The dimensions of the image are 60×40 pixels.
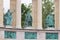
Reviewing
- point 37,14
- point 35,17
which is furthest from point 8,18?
point 37,14

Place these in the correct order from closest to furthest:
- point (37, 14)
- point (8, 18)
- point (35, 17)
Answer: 1. point (8, 18)
2. point (37, 14)
3. point (35, 17)

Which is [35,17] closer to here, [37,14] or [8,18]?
[37,14]

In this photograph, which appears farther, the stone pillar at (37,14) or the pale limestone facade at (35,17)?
the stone pillar at (37,14)

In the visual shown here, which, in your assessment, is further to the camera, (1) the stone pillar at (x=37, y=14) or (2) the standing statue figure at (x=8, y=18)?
(1) the stone pillar at (x=37, y=14)

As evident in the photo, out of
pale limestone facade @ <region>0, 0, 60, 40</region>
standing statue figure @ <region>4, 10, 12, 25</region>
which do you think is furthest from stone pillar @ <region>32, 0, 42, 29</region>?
standing statue figure @ <region>4, 10, 12, 25</region>

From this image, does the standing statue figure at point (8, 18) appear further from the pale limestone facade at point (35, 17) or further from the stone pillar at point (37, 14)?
the stone pillar at point (37, 14)

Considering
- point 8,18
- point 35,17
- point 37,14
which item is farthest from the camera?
point 35,17

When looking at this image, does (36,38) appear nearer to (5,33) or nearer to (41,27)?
(41,27)

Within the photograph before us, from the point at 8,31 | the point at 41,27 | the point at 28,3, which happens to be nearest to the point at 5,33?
the point at 8,31

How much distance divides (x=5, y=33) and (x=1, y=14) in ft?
6.13

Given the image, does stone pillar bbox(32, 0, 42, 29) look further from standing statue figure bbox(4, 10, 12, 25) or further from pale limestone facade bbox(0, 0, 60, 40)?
standing statue figure bbox(4, 10, 12, 25)

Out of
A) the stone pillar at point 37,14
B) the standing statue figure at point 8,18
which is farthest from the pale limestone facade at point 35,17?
the standing statue figure at point 8,18

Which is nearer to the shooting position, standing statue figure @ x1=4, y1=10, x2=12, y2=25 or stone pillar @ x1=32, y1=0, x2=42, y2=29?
standing statue figure @ x1=4, y1=10, x2=12, y2=25

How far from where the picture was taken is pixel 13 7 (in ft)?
77.5
